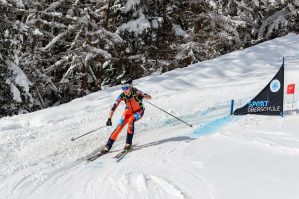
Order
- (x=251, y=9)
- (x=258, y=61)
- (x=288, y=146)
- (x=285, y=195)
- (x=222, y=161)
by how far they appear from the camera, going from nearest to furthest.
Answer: (x=285, y=195) → (x=222, y=161) → (x=288, y=146) → (x=258, y=61) → (x=251, y=9)

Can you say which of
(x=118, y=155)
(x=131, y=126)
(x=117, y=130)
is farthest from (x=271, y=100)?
(x=118, y=155)

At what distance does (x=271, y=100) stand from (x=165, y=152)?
12.6 ft

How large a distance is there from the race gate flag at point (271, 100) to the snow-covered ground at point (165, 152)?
0.28 metres

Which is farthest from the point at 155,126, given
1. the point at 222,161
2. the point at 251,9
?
the point at 251,9

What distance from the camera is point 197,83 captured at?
1695 centimetres

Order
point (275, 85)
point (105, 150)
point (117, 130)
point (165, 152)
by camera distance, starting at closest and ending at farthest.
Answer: point (165, 152) → point (105, 150) → point (117, 130) → point (275, 85)

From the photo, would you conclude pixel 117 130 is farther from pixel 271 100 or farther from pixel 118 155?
pixel 271 100

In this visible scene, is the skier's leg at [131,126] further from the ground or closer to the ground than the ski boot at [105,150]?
further from the ground

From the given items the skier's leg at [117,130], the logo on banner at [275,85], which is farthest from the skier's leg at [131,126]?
the logo on banner at [275,85]

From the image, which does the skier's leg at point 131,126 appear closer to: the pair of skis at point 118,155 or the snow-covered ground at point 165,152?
the pair of skis at point 118,155

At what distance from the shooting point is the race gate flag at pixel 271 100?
36.2 ft

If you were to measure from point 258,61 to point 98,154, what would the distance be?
12262 millimetres

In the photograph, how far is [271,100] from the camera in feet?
37.0

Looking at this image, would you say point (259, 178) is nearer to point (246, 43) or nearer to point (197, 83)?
point (197, 83)
